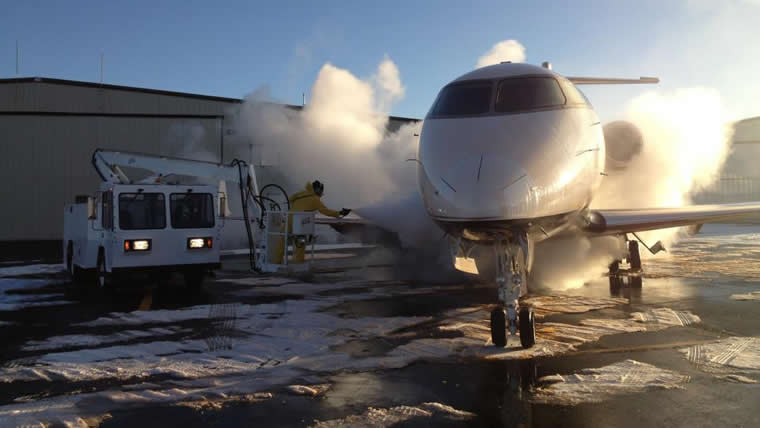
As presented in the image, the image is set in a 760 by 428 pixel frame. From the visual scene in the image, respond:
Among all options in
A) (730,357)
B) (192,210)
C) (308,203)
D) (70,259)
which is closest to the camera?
(730,357)

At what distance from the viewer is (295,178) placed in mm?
24562

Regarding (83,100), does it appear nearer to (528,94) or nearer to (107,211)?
(107,211)

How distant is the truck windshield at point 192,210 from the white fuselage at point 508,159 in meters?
5.86

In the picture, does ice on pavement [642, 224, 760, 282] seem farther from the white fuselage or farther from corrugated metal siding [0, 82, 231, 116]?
corrugated metal siding [0, 82, 231, 116]

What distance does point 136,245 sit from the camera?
10.6 m

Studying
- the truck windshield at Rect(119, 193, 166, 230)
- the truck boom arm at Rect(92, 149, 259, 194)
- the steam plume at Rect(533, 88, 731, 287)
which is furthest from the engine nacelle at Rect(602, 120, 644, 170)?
the truck windshield at Rect(119, 193, 166, 230)

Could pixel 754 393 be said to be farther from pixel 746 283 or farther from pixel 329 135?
pixel 329 135

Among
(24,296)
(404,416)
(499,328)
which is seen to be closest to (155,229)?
(24,296)

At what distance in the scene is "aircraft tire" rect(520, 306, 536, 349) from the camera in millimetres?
6257

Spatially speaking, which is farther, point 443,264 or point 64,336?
point 443,264

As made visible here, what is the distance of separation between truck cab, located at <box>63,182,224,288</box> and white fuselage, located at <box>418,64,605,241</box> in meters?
5.90

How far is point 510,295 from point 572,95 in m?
3.01

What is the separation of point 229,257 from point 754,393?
1746cm

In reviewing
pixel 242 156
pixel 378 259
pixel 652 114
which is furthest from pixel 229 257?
pixel 652 114
